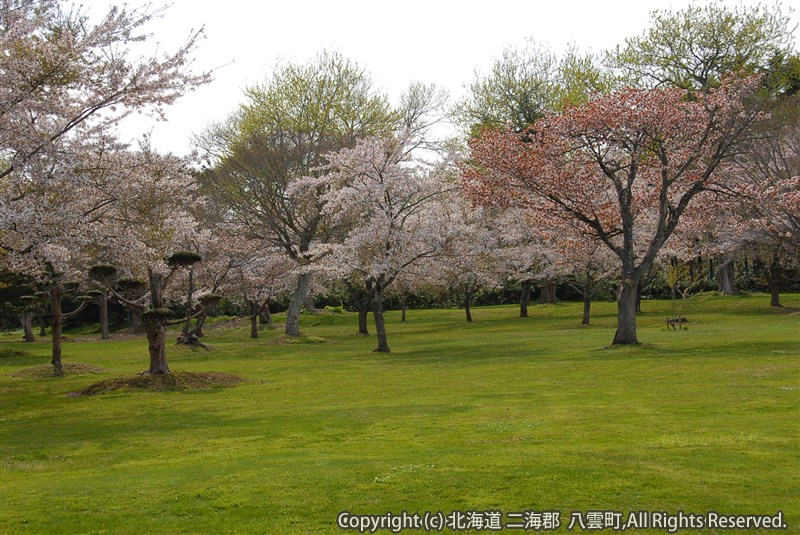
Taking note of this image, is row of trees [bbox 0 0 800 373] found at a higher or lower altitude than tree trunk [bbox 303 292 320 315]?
higher

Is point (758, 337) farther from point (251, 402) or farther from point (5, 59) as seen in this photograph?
point (5, 59)

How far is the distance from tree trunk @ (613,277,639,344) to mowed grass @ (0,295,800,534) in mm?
1225

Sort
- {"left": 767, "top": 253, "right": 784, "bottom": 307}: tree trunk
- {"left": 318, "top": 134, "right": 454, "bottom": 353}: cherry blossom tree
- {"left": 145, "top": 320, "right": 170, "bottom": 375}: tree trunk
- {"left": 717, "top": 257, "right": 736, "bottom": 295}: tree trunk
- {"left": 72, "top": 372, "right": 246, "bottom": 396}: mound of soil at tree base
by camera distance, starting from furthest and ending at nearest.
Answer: {"left": 717, "top": 257, "right": 736, "bottom": 295}: tree trunk, {"left": 767, "top": 253, "right": 784, "bottom": 307}: tree trunk, {"left": 318, "top": 134, "right": 454, "bottom": 353}: cherry blossom tree, {"left": 145, "top": 320, "right": 170, "bottom": 375}: tree trunk, {"left": 72, "top": 372, "right": 246, "bottom": 396}: mound of soil at tree base

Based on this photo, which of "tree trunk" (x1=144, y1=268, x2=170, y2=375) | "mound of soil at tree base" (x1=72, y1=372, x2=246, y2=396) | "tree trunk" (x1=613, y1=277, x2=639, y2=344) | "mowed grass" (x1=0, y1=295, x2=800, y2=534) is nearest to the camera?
"mowed grass" (x1=0, y1=295, x2=800, y2=534)

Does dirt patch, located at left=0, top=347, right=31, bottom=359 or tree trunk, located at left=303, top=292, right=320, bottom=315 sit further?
tree trunk, located at left=303, top=292, right=320, bottom=315

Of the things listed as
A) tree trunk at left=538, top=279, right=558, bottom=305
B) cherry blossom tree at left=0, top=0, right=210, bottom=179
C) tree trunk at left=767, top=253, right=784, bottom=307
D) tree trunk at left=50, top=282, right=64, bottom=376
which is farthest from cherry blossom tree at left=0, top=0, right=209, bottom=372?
tree trunk at left=538, top=279, right=558, bottom=305

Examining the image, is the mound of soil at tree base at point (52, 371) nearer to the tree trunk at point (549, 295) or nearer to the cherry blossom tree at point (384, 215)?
the cherry blossom tree at point (384, 215)

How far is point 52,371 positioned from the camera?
2644cm

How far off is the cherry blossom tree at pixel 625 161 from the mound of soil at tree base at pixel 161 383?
1181 cm

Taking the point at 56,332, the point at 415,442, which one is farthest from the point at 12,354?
the point at 415,442

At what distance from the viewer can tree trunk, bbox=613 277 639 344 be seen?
2681 centimetres

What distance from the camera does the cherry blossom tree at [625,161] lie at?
25.6 metres

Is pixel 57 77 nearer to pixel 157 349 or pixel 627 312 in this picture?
pixel 157 349

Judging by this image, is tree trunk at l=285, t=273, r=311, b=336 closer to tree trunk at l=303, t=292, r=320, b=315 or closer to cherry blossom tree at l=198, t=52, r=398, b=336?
cherry blossom tree at l=198, t=52, r=398, b=336
